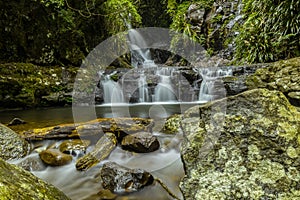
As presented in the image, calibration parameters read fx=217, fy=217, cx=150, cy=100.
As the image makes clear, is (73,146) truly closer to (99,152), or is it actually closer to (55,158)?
(55,158)

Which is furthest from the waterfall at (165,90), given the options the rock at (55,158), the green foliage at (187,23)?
the rock at (55,158)

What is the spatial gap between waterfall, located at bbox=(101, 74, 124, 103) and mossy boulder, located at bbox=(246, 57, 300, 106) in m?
4.73

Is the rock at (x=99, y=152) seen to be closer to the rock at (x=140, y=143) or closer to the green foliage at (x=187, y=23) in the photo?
the rock at (x=140, y=143)

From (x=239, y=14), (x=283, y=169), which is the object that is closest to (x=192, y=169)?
(x=283, y=169)

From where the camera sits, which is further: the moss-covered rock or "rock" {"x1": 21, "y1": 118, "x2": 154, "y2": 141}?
the moss-covered rock

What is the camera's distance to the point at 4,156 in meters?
2.72

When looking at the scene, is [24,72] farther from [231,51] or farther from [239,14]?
[239,14]

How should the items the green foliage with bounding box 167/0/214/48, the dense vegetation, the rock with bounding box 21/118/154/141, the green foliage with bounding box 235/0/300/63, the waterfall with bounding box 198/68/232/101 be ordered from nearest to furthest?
the rock with bounding box 21/118/154/141 < the green foliage with bounding box 235/0/300/63 < the dense vegetation < the waterfall with bounding box 198/68/232/101 < the green foliage with bounding box 167/0/214/48

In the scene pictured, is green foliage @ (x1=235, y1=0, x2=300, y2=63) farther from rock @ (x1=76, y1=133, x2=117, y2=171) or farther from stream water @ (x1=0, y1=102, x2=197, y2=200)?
rock @ (x1=76, y1=133, x2=117, y2=171)

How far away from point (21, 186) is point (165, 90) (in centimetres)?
681

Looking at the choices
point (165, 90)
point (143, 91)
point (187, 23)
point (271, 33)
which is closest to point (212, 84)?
point (165, 90)

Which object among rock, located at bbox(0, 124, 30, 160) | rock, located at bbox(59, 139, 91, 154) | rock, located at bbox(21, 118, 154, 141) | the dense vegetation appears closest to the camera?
rock, located at bbox(0, 124, 30, 160)

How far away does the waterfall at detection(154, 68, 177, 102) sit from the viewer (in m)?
7.58

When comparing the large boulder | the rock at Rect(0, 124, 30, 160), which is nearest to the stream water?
the rock at Rect(0, 124, 30, 160)
